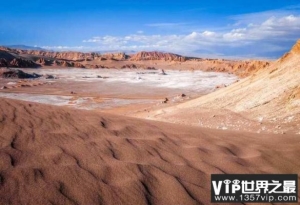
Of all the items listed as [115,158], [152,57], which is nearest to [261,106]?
[115,158]

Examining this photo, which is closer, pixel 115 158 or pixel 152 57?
pixel 115 158

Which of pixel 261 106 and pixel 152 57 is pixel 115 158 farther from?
pixel 152 57

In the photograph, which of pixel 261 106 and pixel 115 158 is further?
pixel 261 106

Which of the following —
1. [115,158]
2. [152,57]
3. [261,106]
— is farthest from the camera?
[152,57]

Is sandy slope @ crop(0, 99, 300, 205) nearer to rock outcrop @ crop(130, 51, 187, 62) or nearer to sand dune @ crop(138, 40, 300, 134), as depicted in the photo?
sand dune @ crop(138, 40, 300, 134)

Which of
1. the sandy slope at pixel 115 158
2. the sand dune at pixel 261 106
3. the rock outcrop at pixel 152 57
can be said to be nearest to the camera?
the sandy slope at pixel 115 158

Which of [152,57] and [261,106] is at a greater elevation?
[152,57]

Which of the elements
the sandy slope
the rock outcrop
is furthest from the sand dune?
the rock outcrop

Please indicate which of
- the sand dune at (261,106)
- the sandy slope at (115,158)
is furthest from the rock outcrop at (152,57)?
the sandy slope at (115,158)

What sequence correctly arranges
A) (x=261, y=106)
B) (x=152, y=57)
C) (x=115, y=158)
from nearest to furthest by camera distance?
(x=115, y=158) → (x=261, y=106) → (x=152, y=57)

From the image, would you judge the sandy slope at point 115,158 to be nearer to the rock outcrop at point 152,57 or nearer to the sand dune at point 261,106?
the sand dune at point 261,106
